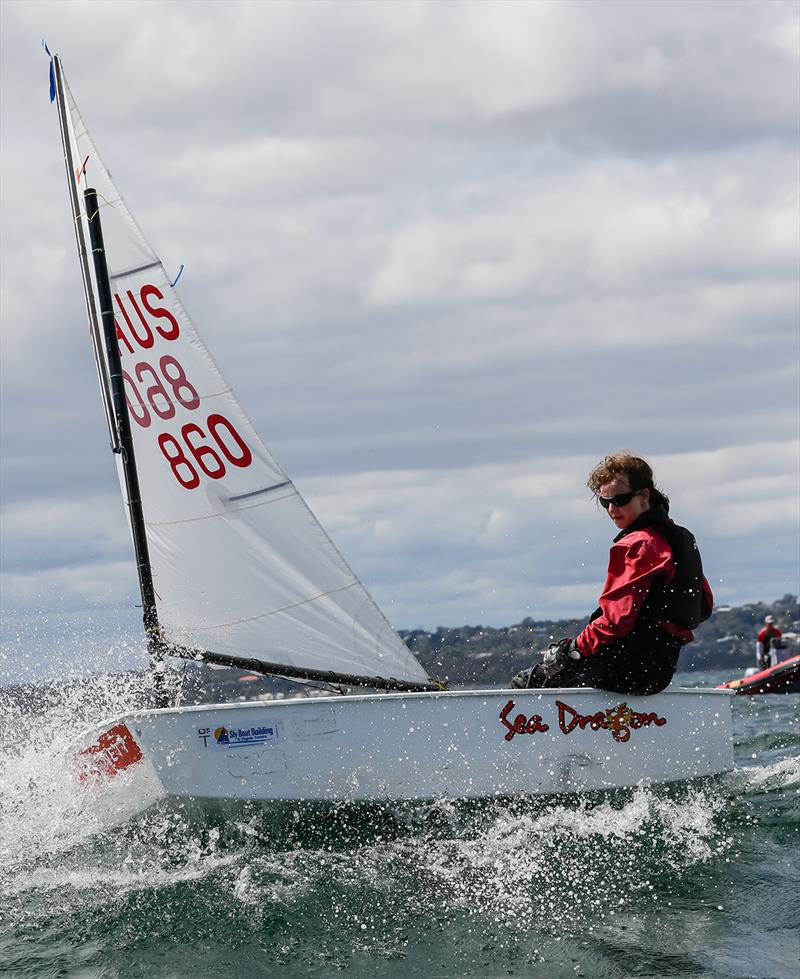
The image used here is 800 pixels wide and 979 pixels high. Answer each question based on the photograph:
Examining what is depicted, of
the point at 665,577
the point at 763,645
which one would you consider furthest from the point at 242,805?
the point at 763,645

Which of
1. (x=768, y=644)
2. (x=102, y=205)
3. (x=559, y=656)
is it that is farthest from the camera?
(x=768, y=644)

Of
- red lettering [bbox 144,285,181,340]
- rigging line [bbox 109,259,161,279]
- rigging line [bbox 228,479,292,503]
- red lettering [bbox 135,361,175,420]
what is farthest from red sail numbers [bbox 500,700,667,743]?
rigging line [bbox 109,259,161,279]

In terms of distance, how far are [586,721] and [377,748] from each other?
1.14 metres

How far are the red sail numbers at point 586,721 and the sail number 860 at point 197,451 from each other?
7.43 ft

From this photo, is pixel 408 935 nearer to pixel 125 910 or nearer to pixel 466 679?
pixel 125 910

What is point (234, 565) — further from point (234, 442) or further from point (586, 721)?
point (586, 721)

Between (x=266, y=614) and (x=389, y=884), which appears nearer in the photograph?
(x=389, y=884)

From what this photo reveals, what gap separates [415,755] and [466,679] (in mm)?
6383

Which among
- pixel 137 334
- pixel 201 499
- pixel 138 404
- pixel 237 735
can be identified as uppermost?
pixel 137 334

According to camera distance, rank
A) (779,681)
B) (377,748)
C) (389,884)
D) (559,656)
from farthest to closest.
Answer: (779,681) < (559,656) < (377,748) < (389,884)

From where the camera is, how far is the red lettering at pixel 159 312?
783cm

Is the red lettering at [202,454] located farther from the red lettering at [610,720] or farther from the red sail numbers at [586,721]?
the red lettering at [610,720]

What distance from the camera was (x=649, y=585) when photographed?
7.00 m

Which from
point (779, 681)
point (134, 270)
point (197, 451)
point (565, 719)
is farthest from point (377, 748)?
point (779, 681)
